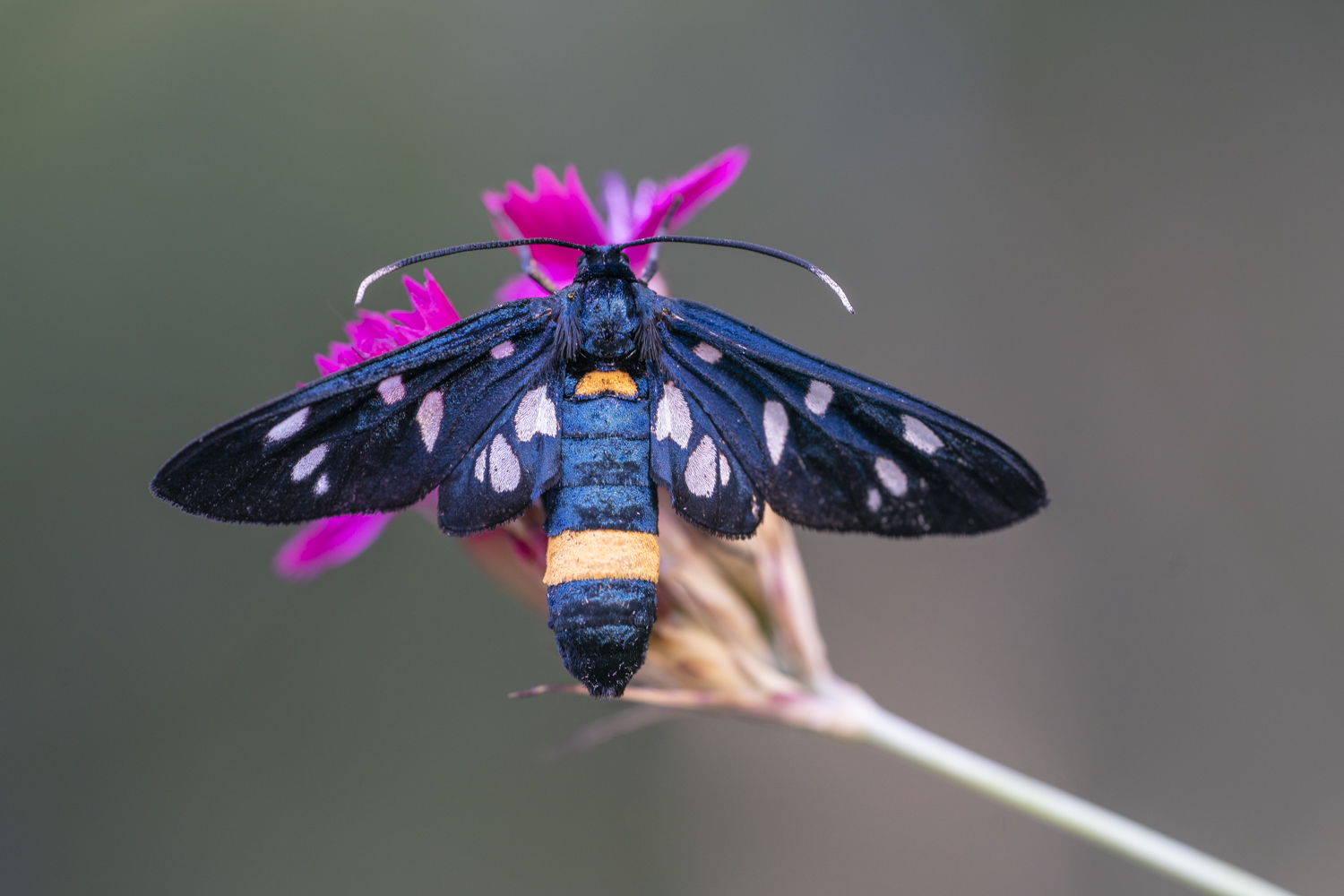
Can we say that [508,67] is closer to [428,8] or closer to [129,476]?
[428,8]

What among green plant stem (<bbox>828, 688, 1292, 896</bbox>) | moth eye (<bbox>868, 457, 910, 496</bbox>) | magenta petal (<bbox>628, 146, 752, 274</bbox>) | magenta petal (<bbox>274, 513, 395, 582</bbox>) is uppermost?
magenta petal (<bbox>628, 146, 752, 274</bbox>)

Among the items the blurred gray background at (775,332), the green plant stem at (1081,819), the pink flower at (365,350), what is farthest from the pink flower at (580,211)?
the blurred gray background at (775,332)

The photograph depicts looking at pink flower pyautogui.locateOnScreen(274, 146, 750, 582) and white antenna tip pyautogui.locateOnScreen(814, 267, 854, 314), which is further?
pink flower pyautogui.locateOnScreen(274, 146, 750, 582)

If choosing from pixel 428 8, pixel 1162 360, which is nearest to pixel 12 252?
pixel 428 8

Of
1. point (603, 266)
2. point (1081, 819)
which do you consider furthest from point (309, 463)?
point (1081, 819)

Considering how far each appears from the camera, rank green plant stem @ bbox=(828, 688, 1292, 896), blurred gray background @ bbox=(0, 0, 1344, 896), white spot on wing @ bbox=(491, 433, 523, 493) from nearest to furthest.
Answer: green plant stem @ bbox=(828, 688, 1292, 896) < white spot on wing @ bbox=(491, 433, 523, 493) < blurred gray background @ bbox=(0, 0, 1344, 896)

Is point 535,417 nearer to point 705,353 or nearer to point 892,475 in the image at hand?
point 705,353

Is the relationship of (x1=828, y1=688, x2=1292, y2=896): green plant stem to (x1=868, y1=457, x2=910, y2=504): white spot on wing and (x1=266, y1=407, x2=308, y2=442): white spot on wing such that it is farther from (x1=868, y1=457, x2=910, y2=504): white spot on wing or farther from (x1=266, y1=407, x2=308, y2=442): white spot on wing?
(x1=266, y1=407, x2=308, y2=442): white spot on wing

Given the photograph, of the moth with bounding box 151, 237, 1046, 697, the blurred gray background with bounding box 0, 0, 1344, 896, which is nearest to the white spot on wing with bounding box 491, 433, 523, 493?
the moth with bounding box 151, 237, 1046, 697
